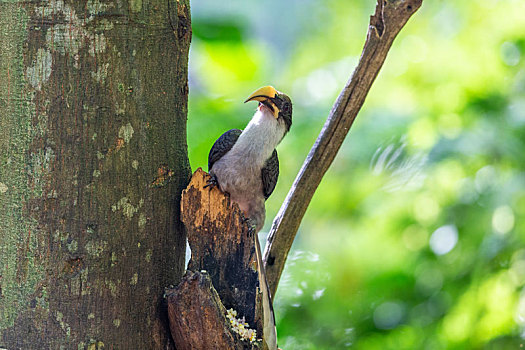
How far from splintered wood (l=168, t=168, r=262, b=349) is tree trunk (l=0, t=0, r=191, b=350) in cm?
16

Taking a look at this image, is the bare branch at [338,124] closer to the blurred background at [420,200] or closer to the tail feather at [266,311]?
the tail feather at [266,311]

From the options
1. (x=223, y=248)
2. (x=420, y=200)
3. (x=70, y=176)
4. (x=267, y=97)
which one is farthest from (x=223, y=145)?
(x=420, y=200)

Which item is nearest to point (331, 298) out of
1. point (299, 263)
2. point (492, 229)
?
point (299, 263)

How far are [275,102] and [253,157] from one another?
251 millimetres

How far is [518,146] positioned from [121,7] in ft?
7.85

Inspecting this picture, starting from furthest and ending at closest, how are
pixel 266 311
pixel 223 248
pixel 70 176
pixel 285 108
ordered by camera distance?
1. pixel 285 108
2. pixel 266 311
3. pixel 223 248
4. pixel 70 176

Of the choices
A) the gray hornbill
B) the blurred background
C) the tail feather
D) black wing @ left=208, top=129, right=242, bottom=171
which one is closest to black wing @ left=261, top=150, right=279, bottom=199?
the gray hornbill

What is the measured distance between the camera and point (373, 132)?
11.0 ft

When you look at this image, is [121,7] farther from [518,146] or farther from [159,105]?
[518,146]

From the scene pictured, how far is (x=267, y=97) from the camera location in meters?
2.20

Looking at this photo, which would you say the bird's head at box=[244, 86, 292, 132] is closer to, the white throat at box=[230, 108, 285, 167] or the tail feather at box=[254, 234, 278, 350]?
the white throat at box=[230, 108, 285, 167]

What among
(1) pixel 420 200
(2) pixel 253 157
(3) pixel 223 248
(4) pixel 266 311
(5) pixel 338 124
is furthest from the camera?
(1) pixel 420 200

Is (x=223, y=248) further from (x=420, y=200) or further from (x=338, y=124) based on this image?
(x=420, y=200)

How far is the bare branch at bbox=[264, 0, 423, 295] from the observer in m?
1.93
